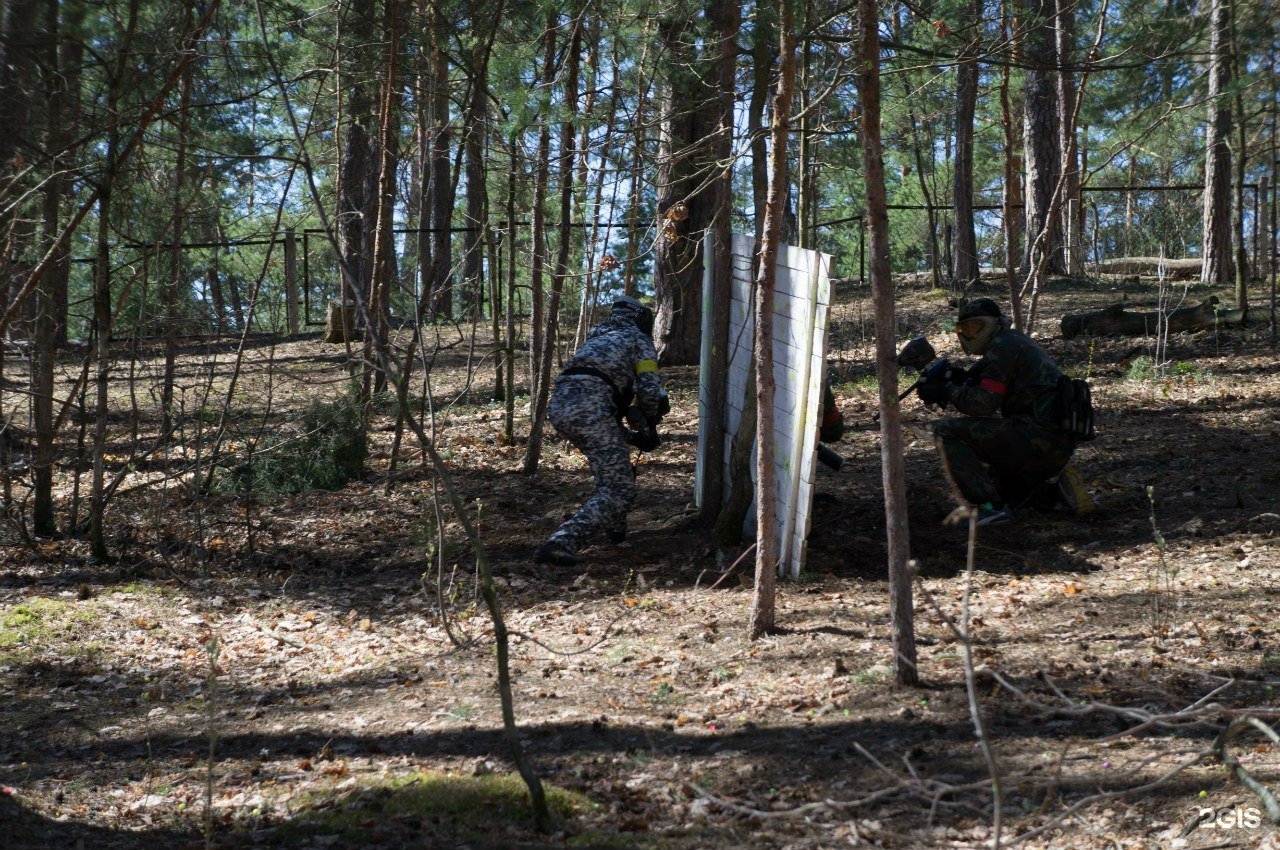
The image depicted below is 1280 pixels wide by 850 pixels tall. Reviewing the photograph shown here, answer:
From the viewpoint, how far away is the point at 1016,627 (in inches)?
216

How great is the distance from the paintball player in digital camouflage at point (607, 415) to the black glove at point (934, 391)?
184cm

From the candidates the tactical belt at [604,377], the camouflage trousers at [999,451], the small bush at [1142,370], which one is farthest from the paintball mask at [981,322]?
the small bush at [1142,370]

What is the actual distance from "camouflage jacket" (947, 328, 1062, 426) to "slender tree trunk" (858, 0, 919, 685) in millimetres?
3201

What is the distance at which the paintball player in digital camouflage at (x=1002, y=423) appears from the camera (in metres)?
7.41

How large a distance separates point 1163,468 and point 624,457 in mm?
4163

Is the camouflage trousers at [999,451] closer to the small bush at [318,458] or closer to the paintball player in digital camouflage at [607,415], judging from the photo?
the paintball player in digital camouflage at [607,415]

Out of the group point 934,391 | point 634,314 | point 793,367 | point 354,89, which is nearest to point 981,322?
point 934,391

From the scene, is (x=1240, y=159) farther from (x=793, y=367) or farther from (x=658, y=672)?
(x=658, y=672)

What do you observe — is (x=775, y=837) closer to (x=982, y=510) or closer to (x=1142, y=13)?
(x=982, y=510)

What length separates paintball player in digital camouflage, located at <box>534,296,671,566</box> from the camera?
7.56 m

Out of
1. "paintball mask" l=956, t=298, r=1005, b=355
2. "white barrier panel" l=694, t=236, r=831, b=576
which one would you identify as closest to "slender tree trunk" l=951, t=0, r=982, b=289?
"paintball mask" l=956, t=298, r=1005, b=355

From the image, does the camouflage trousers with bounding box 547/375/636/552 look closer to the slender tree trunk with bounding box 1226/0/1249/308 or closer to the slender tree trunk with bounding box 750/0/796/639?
the slender tree trunk with bounding box 750/0/796/639

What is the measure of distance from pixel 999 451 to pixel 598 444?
9.21 ft

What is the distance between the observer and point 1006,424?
7.47 meters
